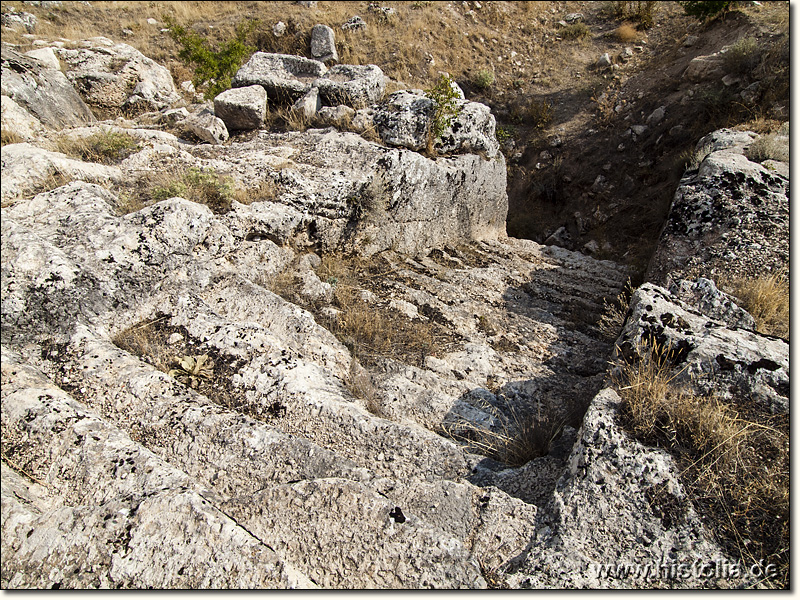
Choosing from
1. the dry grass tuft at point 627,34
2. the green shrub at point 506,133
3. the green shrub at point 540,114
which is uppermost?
the dry grass tuft at point 627,34

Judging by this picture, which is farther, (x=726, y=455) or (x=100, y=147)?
(x=100, y=147)

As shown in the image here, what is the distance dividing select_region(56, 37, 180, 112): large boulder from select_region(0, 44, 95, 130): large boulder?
999 millimetres

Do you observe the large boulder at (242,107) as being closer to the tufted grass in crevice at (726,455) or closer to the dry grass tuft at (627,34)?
the tufted grass in crevice at (726,455)

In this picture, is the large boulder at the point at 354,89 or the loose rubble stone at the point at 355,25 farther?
the loose rubble stone at the point at 355,25

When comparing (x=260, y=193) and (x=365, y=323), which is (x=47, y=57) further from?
(x=365, y=323)

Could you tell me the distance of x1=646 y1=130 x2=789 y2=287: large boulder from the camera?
5.64 metres

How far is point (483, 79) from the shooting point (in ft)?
57.6

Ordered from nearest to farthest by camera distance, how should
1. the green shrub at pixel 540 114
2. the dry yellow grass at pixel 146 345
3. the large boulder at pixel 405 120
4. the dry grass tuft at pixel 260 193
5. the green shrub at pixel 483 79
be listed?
1. the dry yellow grass at pixel 146 345
2. the dry grass tuft at pixel 260 193
3. the large boulder at pixel 405 120
4. the green shrub at pixel 540 114
5. the green shrub at pixel 483 79

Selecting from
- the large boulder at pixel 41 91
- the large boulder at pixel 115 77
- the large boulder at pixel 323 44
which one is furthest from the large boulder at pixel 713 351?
the large boulder at pixel 323 44

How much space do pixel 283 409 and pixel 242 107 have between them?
6.20m

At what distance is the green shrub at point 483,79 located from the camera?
57.6 ft

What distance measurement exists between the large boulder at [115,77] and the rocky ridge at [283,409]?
3335 mm

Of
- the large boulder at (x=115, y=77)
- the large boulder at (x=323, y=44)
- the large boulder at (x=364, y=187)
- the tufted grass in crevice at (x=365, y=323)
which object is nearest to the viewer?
the tufted grass in crevice at (x=365, y=323)

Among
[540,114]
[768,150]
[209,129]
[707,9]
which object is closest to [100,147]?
[209,129]
